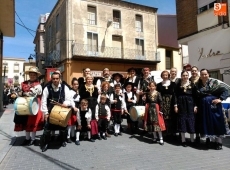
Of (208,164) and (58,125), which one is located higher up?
(58,125)

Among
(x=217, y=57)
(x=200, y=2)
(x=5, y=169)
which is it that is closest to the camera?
(x=5, y=169)

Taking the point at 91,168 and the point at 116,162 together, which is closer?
the point at 91,168

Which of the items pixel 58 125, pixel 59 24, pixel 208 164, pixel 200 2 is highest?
pixel 59 24

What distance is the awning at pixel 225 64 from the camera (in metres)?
12.4

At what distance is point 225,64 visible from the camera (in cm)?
1259

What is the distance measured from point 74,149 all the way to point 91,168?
1380 millimetres

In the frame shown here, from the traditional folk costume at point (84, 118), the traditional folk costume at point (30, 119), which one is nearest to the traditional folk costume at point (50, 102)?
the traditional folk costume at point (30, 119)

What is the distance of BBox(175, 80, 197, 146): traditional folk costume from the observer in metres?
5.75

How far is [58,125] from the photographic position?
5.45 meters

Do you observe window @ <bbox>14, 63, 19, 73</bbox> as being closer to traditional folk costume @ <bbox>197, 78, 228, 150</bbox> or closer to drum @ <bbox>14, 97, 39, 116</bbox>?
drum @ <bbox>14, 97, 39, 116</bbox>

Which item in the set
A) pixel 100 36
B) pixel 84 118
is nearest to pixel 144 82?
pixel 84 118

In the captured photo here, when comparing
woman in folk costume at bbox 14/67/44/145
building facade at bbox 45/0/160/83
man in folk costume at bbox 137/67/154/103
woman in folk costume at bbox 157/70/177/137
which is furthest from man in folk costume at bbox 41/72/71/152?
building facade at bbox 45/0/160/83

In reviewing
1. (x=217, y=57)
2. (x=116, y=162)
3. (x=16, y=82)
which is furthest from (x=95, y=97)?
(x=16, y=82)

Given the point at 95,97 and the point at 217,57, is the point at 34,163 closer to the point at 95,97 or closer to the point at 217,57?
the point at 95,97
